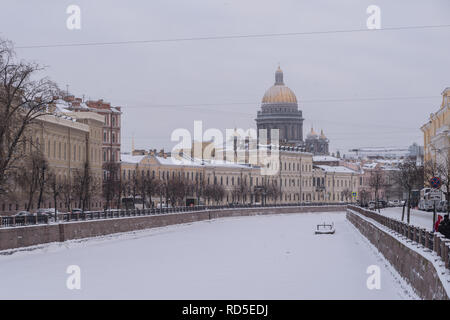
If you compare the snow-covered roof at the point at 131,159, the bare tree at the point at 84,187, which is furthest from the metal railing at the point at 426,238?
the snow-covered roof at the point at 131,159

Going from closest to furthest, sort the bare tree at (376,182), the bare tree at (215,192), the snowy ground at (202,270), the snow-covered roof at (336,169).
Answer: the snowy ground at (202,270)
the bare tree at (215,192)
the bare tree at (376,182)
the snow-covered roof at (336,169)

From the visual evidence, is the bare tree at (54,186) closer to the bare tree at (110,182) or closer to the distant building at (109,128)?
the bare tree at (110,182)

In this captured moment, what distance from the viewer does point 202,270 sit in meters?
37.7

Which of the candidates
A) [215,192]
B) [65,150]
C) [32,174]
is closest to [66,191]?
[32,174]

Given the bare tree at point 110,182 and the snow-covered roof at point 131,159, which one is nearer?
the bare tree at point 110,182

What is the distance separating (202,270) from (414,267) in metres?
13.0

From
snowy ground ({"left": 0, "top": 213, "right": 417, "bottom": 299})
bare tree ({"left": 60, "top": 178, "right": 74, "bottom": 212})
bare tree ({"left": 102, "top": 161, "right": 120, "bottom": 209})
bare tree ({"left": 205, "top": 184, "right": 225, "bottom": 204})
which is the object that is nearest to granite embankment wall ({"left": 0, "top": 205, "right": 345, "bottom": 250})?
snowy ground ({"left": 0, "top": 213, "right": 417, "bottom": 299})

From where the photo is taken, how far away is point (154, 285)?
3219 cm

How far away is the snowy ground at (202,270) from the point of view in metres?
29.8

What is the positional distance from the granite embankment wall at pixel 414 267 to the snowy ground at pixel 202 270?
47cm

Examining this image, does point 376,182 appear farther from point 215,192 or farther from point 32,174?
point 32,174

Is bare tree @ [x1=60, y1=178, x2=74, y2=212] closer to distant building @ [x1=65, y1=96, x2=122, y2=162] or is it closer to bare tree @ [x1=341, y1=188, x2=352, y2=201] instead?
distant building @ [x1=65, y1=96, x2=122, y2=162]

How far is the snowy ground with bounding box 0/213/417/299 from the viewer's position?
2975 cm
